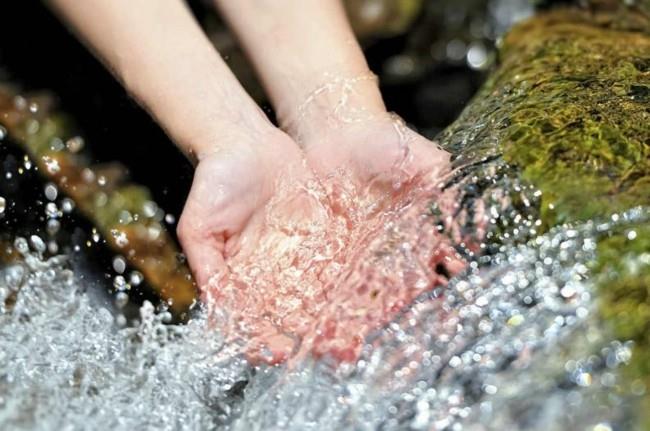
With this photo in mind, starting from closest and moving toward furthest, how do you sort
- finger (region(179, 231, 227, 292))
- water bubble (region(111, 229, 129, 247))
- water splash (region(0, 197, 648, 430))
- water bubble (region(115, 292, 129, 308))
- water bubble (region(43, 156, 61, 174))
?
water splash (region(0, 197, 648, 430))
finger (region(179, 231, 227, 292))
water bubble (region(115, 292, 129, 308))
water bubble (region(111, 229, 129, 247))
water bubble (region(43, 156, 61, 174))

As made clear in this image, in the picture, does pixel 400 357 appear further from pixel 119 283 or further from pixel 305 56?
pixel 305 56

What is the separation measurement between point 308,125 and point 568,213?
2.42 feet

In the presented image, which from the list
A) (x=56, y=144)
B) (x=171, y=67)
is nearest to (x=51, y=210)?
(x=56, y=144)

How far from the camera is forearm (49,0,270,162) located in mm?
2271

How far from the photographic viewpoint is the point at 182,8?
2.41 m

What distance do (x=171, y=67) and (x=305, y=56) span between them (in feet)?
1.11

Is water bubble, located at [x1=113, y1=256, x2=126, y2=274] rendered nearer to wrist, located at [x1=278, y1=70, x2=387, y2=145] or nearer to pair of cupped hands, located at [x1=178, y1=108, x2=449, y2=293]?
pair of cupped hands, located at [x1=178, y1=108, x2=449, y2=293]

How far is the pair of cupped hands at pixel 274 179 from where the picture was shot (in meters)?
2.08

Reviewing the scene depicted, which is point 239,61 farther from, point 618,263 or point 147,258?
point 618,263

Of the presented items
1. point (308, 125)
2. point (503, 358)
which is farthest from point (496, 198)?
point (308, 125)

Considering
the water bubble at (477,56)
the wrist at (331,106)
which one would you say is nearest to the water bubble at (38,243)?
the wrist at (331,106)

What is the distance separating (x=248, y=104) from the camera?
2312 millimetres

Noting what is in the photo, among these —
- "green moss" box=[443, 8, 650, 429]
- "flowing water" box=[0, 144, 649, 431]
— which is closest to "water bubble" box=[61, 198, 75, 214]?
"flowing water" box=[0, 144, 649, 431]

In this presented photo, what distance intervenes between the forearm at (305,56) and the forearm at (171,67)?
0.12m
